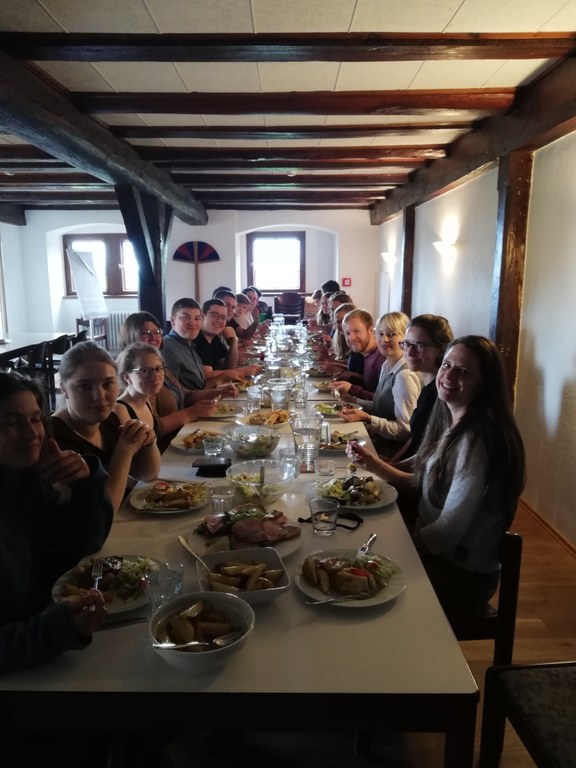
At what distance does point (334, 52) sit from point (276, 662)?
2498 mm

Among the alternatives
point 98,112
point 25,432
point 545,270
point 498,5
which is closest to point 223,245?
point 98,112

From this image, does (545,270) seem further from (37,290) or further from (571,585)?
(37,290)

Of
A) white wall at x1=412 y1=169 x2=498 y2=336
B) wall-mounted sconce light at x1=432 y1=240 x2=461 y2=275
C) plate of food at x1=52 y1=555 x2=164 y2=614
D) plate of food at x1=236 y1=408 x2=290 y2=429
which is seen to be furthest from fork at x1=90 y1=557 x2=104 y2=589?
wall-mounted sconce light at x1=432 y1=240 x2=461 y2=275

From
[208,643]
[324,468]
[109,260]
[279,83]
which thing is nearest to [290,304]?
[109,260]

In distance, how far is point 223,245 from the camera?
361 inches

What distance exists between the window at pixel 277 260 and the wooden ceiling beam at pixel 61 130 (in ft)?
19.2

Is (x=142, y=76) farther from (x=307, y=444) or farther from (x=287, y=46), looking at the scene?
(x=307, y=444)

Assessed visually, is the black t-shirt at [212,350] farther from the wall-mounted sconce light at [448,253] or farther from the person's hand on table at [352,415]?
the wall-mounted sconce light at [448,253]

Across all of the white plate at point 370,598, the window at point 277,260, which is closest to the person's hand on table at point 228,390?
the white plate at point 370,598

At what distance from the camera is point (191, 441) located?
2.34 metres

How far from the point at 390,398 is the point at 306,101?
180 cm

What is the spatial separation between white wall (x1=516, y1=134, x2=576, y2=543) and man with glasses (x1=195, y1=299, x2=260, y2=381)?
6.35ft

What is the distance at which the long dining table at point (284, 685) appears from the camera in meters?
0.93

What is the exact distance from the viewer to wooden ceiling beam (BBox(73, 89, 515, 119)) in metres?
3.26
